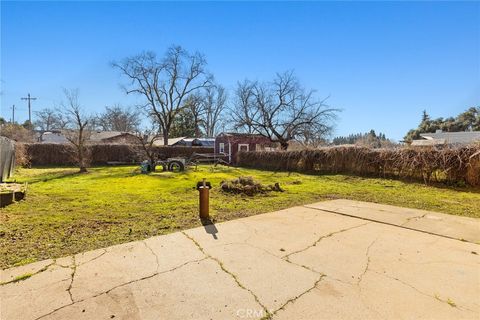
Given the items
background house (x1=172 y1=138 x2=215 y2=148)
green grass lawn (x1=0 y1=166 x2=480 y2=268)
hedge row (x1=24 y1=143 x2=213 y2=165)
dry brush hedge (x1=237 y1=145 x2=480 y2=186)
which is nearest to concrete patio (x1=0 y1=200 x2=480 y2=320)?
green grass lawn (x1=0 y1=166 x2=480 y2=268)

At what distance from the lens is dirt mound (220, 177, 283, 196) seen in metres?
7.24

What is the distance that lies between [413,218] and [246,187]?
4.06 m

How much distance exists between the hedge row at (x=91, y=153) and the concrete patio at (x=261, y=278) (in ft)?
50.1

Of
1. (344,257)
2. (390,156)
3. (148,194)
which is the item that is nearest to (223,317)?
(344,257)

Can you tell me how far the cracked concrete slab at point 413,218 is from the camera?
400cm

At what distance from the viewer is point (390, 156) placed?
35.1 feet

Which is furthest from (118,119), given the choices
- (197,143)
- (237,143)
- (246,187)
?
(246,187)

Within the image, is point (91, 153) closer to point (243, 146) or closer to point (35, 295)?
point (243, 146)

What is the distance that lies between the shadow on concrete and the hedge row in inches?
552

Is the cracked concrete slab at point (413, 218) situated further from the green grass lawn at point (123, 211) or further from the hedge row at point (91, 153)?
the hedge row at point (91, 153)

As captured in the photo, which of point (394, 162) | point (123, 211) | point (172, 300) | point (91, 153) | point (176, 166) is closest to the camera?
point (172, 300)

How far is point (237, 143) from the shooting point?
24172 millimetres

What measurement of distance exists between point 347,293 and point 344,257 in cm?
82

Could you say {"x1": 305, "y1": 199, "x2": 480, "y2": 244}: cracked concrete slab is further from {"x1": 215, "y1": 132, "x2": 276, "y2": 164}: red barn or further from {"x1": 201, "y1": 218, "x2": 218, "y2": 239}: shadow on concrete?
{"x1": 215, "y1": 132, "x2": 276, "y2": 164}: red barn
